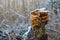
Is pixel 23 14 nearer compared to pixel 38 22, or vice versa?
pixel 38 22

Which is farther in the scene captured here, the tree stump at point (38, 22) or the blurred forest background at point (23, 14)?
the blurred forest background at point (23, 14)

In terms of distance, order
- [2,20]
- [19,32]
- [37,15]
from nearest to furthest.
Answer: [37,15], [19,32], [2,20]

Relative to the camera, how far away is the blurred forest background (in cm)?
208

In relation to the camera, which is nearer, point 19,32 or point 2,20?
point 19,32

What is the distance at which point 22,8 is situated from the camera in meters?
2.43

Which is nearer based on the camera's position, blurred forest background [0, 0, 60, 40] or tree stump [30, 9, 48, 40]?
tree stump [30, 9, 48, 40]

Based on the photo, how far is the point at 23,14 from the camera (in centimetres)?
235

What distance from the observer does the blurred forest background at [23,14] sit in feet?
6.84

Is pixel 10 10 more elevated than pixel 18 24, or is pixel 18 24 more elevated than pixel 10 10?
pixel 10 10

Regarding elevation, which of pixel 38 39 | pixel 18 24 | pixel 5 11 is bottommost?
pixel 38 39

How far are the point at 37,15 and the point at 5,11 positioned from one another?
113cm

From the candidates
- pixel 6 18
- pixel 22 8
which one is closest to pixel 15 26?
pixel 6 18

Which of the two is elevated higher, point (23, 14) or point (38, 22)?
point (23, 14)

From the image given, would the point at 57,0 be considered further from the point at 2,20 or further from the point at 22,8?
the point at 2,20
